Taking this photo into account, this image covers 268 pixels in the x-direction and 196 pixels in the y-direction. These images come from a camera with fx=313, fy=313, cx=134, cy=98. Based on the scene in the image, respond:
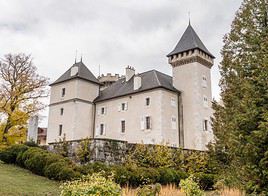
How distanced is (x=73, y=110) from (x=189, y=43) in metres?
14.2

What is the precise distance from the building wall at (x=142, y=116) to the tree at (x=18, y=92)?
25.3 feet

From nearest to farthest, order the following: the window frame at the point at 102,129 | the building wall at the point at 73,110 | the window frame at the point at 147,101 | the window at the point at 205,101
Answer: the window frame at the point at 147,101 < the window at the point at 205,101 < the building wall at the point at 73,110 < the window frame at the point at 102,129

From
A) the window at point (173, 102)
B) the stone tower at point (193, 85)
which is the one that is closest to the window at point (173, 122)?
the stone tower at point (193, 85)

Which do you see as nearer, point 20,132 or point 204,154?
point 204,154

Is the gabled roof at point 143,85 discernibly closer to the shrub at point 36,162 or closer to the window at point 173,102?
the window at point 173,102

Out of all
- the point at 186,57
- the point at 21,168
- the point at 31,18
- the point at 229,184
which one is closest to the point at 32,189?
the point at 21,168

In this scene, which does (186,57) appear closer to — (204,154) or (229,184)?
(204,154)

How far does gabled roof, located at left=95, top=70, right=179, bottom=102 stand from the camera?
30802mm

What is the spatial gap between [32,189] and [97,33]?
9.09 meters

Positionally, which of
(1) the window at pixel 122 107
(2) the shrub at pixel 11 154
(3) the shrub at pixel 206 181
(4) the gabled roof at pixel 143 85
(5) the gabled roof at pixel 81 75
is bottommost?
(3) the shrub at pixel 206 181

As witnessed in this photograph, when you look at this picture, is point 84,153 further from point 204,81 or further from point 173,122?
point 204,81

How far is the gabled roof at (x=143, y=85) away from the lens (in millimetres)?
30802

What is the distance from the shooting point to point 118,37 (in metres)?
17.7

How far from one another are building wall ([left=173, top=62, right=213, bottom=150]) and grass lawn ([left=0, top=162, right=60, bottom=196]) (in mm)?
18534
